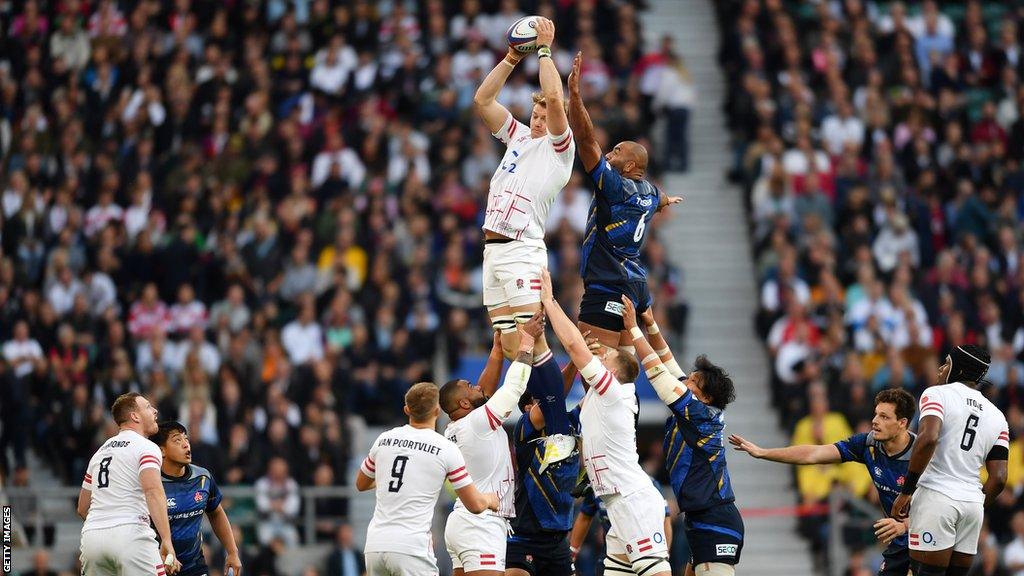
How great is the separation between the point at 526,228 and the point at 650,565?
3.24 meters

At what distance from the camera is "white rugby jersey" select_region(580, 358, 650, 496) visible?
14.6m

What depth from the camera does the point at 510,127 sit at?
51.9 feet

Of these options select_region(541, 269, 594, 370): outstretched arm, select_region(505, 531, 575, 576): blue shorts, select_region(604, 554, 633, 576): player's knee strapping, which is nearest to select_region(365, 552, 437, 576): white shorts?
select_region(505, 531, 575, 576): blue shorts

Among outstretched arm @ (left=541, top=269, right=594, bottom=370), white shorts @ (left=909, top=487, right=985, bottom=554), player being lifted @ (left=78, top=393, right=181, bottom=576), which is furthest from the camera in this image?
white shorts @ (left=909, top=487, right=985, bottom=554)

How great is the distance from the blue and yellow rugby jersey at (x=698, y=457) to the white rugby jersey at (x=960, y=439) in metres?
1.80

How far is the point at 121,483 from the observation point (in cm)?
1470

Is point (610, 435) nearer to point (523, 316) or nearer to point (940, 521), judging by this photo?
point (523, 316)

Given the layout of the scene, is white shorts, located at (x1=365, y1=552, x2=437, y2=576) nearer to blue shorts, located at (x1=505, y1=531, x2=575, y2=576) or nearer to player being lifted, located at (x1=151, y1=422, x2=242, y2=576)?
blue shorts, located at (x1=505, y1=531, x2=575, y2=576)

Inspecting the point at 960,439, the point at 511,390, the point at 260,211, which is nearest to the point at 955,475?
the point at 960,439

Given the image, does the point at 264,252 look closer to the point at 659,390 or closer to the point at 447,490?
the point at 447,490

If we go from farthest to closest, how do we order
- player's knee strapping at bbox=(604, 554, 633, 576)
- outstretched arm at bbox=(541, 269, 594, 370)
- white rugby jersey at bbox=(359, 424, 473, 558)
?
1. player's knee strapping at bbox=(604, 554, 633, 576)
2. outstretched arm at bbox=(541, 269, 594, 370)
3. white rugby jersey at bbox=(359, 424, 473, 558)

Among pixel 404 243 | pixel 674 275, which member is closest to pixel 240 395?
pixel 404 243

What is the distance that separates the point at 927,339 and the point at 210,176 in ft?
37.9

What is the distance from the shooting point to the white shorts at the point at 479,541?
14.7m
